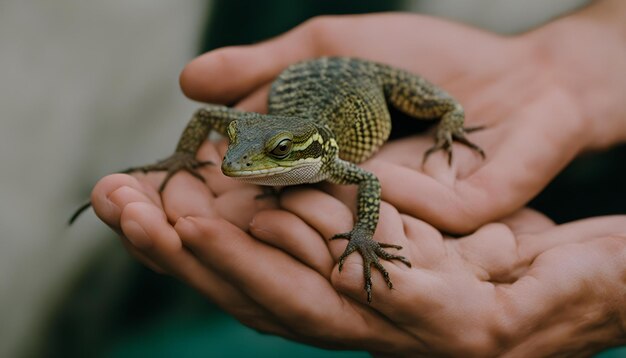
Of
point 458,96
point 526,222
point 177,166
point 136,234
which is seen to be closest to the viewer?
point 136,234

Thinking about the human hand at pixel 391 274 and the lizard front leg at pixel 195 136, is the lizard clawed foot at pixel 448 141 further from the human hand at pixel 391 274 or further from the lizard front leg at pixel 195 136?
the lizard front leg at pixel 195 136

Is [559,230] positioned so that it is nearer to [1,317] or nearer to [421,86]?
[421,86]

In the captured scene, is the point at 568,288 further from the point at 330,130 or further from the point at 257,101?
the point at 257,101

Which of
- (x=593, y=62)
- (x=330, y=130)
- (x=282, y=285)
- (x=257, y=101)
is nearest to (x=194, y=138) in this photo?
(x=257, y=101)

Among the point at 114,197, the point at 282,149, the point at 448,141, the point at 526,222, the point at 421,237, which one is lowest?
the point at 526,222

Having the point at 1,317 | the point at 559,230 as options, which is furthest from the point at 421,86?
the point at 1,317

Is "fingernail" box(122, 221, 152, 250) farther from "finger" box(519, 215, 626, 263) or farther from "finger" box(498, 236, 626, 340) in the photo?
"finger" box(519, 215, 626, 263)
